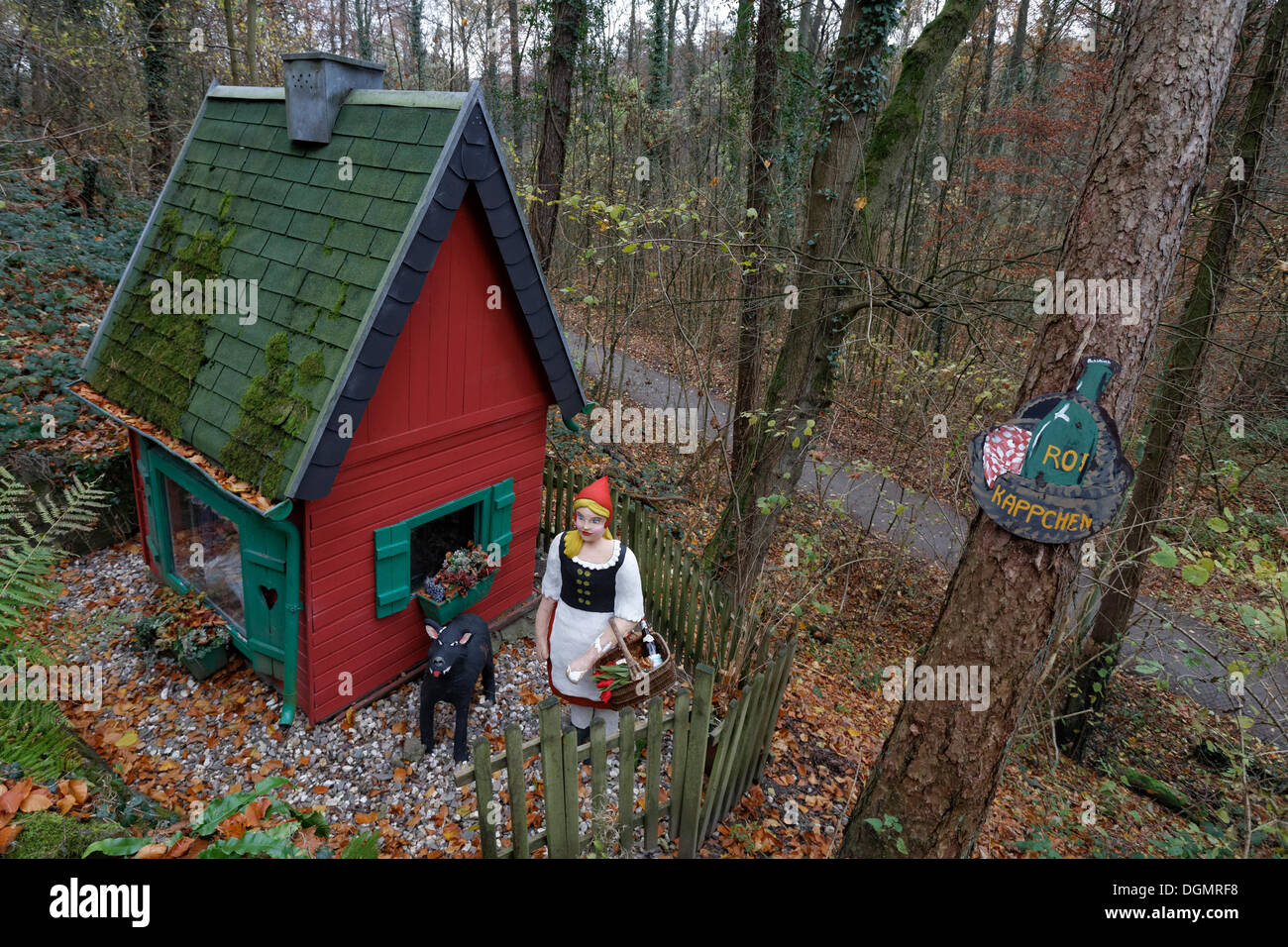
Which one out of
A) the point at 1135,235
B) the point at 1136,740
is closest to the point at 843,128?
the point at 1135,235

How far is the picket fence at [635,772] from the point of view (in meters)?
3.76

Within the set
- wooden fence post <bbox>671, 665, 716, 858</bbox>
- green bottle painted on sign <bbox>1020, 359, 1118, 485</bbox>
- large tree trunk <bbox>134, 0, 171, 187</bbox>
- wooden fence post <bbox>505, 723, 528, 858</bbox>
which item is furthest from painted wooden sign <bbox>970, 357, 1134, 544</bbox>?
large tree trunk <bbox>134, 0, 171, 187</bbox>

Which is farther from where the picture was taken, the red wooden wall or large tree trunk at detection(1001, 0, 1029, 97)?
large tree trunk at detection(1001, 0, 1029, 97)

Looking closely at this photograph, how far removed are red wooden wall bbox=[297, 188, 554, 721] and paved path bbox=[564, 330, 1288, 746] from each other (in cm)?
279

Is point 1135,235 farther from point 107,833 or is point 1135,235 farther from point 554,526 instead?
point 554,526

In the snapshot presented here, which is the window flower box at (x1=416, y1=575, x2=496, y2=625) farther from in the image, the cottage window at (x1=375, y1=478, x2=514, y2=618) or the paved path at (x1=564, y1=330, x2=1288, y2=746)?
the paved path at (x1=564, y1=330, x2=1288, y2=746)

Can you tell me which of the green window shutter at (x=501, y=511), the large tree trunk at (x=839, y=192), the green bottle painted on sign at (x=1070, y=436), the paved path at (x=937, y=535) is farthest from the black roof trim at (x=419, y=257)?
the green bottle painted on sign at (x=1070, y=436)

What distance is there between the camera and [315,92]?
17.2 ft

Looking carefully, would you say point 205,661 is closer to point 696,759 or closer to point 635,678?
point 635,678

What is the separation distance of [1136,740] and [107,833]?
1085 cm

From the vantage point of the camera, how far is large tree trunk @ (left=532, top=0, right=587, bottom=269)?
10273 millimetres

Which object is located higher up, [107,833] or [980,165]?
[980,165]

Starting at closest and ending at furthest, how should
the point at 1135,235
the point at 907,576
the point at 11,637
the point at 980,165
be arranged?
1. the point at 1135,235
2. the point at 11,637
3. the point at 907,576
4. the point at 980,165

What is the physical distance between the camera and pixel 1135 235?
290 cm
